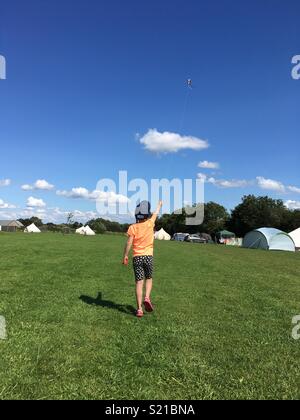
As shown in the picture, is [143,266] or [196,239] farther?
[196,239]

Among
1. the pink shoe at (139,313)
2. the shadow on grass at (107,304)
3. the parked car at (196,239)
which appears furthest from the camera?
the parked car at (196,239)

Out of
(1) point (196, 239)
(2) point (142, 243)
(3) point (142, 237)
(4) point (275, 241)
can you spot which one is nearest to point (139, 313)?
(2) point (142, 243)

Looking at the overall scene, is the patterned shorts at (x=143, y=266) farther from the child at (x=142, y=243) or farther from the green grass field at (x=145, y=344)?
the green grass field at (x=145, y=344)

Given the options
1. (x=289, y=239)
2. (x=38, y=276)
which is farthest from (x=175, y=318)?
(x=289, y=239)

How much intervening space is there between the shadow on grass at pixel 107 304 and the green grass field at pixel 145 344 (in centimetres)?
2

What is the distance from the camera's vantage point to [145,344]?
22.3 ft

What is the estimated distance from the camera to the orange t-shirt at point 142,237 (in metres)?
9.40

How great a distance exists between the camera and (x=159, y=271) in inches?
698

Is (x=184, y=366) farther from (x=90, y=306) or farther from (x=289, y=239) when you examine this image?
(x=289, y=239)

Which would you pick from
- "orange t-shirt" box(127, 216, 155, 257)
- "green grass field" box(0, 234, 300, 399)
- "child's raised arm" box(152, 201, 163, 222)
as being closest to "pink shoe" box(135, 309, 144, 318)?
"green grass field" box(0, 234, 300, 399)

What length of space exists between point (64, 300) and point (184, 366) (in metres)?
4.81

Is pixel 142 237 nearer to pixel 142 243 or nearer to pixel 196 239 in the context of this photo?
pixel 142 243

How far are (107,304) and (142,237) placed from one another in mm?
1802

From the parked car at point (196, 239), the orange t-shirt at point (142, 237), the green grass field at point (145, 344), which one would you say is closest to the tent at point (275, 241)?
the parked car at point (196, 239)
